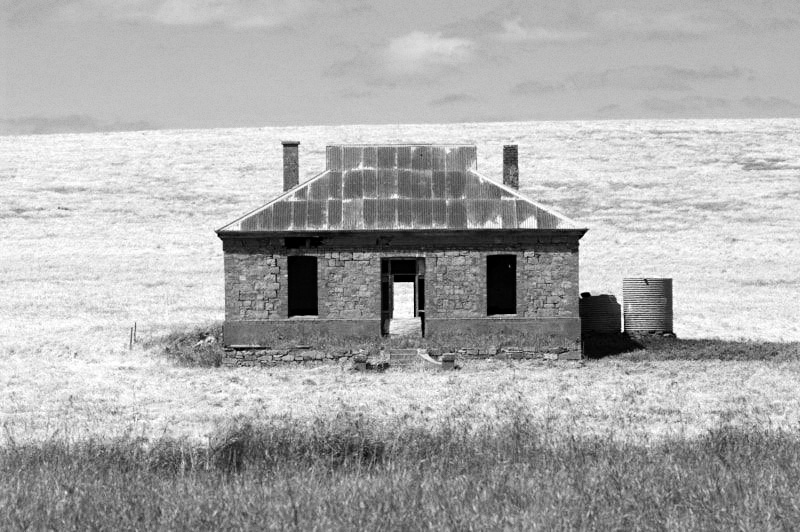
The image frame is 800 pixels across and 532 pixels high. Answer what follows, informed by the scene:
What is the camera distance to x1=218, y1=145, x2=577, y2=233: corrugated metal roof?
1043 inches

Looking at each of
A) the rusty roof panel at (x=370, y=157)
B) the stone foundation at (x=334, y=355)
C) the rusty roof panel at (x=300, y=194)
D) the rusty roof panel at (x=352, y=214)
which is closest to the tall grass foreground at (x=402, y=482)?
the stone foundation at (x=334, y=355)

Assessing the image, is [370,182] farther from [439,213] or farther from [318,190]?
[439,213]

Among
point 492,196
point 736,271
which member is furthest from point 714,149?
point 492,196

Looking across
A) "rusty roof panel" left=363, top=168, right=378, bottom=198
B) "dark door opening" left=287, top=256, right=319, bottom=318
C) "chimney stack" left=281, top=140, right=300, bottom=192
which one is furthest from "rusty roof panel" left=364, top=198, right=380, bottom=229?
"dark door opening" left=287, top=256, right=319, bottom=318

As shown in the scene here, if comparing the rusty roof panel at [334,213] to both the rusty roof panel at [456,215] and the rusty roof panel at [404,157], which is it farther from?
the rusty roof panel at [456,215]

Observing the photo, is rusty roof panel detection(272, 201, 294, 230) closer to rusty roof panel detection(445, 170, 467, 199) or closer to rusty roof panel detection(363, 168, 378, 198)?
rusty roof panel detection(363, 168, 378, 198)

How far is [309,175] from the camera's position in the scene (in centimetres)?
5772

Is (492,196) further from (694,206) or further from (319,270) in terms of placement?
(694,206)

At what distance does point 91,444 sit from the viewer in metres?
→ 12.4

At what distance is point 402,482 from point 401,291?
55.9 ft

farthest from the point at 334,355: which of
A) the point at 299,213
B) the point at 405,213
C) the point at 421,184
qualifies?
the point at 421,184

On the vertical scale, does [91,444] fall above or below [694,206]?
below

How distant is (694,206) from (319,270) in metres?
32.5

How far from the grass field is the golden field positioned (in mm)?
143
